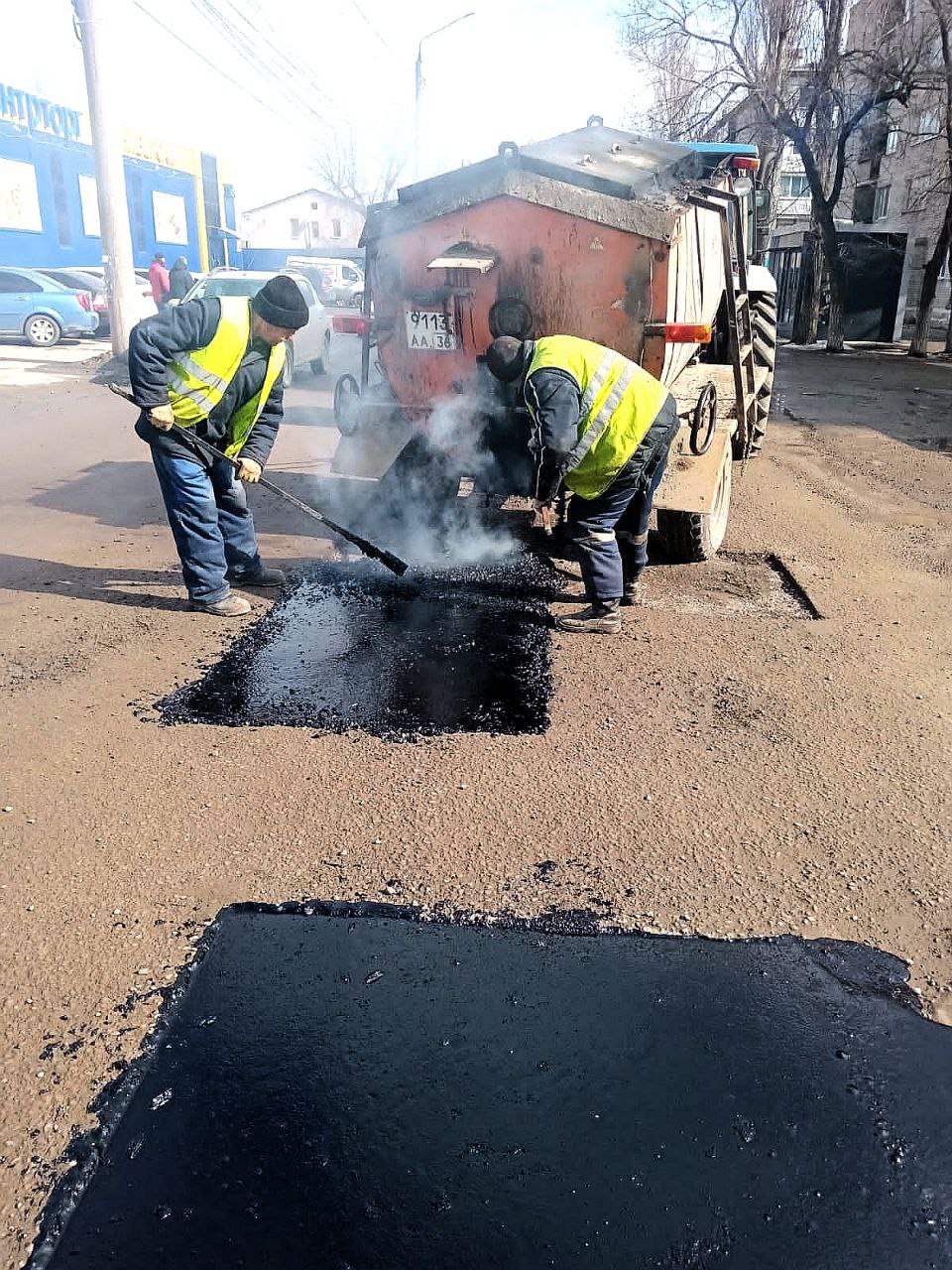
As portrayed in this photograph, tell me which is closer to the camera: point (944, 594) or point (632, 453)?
point (632, 453)

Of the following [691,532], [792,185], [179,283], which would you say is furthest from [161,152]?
[691,532]

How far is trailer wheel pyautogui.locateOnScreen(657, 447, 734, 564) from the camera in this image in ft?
16.4

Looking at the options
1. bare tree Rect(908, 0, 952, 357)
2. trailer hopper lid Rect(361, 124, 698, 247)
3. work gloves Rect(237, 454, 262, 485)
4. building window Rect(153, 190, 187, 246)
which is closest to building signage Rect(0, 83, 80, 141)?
building window Rect(153, 190, 187, 246)

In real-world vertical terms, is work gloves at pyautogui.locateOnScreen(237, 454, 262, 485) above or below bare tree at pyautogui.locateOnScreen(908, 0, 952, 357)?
below

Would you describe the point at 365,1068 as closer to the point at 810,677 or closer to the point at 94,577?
the point at 810,677

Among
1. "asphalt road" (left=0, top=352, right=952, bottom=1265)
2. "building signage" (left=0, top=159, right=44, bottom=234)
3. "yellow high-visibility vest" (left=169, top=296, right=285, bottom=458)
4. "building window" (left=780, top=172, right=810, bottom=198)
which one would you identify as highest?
"building window" (left=780, top=172, right=810, bottom=198)

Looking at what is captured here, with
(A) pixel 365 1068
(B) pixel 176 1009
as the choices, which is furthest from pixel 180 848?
(A) pixel 365 1068

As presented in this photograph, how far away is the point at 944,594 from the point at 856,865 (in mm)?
2720

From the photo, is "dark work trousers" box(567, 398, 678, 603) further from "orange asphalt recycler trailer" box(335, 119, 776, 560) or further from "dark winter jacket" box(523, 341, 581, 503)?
"orange asphalt recycler trailer" box(335, 119, 776, 560)

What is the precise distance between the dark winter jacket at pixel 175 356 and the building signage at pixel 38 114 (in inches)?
806

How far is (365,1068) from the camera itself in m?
2.06

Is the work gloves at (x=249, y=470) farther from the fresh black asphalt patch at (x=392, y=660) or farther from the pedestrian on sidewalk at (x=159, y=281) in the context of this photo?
the pedestrian on sidewalk at (x=159, y=281)

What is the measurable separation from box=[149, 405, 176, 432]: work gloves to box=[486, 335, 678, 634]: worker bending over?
146 centimetres

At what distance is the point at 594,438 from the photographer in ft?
13.3
